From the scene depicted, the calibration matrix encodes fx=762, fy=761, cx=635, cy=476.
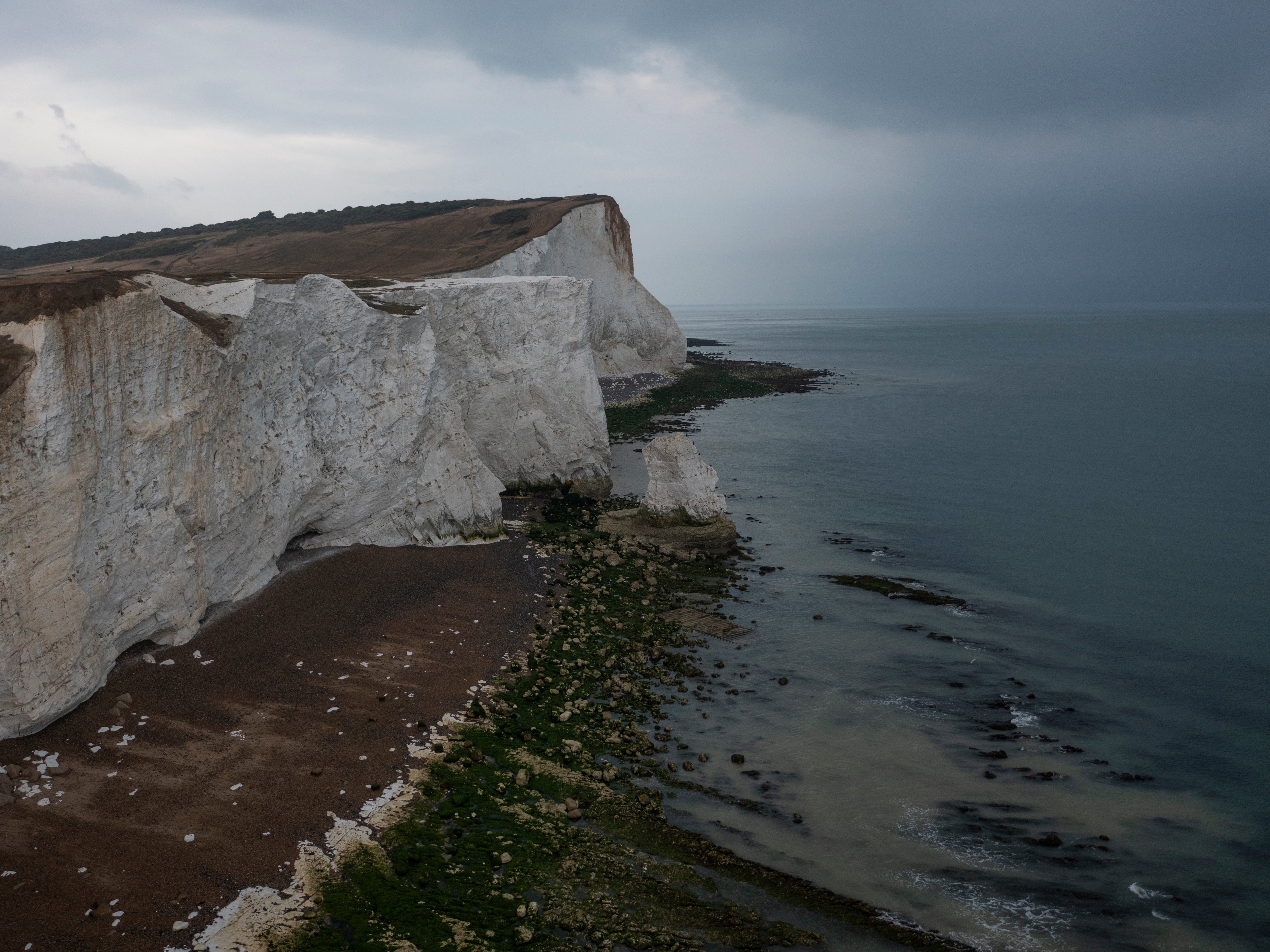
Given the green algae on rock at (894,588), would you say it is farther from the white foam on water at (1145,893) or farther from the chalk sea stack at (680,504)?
the white foam on water at (1145,893)

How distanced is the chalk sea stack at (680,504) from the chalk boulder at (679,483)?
18 millimetres

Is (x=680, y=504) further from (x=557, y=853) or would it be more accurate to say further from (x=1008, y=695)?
(x=557, y=853)

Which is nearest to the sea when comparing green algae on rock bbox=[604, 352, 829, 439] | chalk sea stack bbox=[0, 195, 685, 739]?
chalk sea stack bbox=[0, 195, 685, 739]

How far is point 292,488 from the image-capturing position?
58.4ft

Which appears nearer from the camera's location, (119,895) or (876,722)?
(119,895)

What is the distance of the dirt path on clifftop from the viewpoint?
30.3 feet

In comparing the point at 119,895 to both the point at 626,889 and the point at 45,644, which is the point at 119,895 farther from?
the point at 626,889

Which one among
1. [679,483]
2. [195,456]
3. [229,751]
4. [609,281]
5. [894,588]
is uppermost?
[609,281]

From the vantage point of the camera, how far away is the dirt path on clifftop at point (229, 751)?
9234mm

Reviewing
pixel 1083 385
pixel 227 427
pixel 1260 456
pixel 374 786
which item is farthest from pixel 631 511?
pixel 1083 385

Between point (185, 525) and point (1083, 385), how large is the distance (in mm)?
79251

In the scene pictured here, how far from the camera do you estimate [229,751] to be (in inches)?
473

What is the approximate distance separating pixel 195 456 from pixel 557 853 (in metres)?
9.88

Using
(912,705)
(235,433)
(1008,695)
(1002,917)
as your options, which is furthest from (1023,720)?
(235,433)
